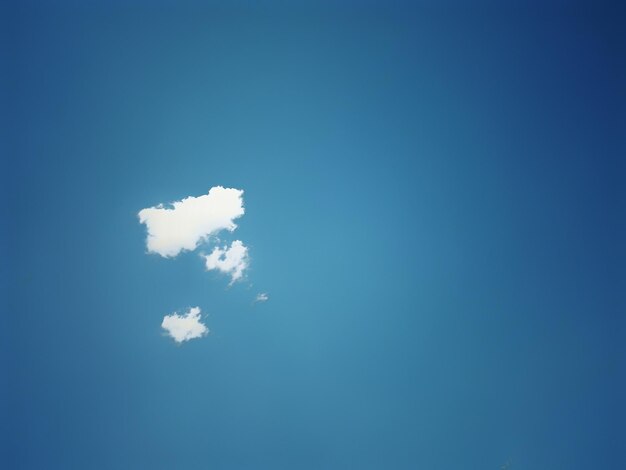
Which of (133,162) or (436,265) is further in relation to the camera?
(436,265)

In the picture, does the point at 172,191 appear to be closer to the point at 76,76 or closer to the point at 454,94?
→ the point at 76,76

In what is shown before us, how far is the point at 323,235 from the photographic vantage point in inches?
122

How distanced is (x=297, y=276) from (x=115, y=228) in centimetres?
142

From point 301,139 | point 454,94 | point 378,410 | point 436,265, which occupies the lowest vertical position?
point 378,410

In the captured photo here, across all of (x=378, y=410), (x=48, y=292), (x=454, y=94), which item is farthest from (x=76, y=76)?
(x=378, y=410)

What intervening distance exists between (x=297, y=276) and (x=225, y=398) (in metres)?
1.10

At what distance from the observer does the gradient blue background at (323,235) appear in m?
2.86

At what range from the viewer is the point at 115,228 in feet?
9.48

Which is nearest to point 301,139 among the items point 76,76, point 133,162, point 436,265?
point 133,162

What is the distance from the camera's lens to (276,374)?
306cm

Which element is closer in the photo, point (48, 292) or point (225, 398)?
point (48, 292)

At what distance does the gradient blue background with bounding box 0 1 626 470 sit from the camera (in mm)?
2855

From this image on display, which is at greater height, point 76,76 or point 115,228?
point 76,76

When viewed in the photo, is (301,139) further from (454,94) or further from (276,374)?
(276,374)
